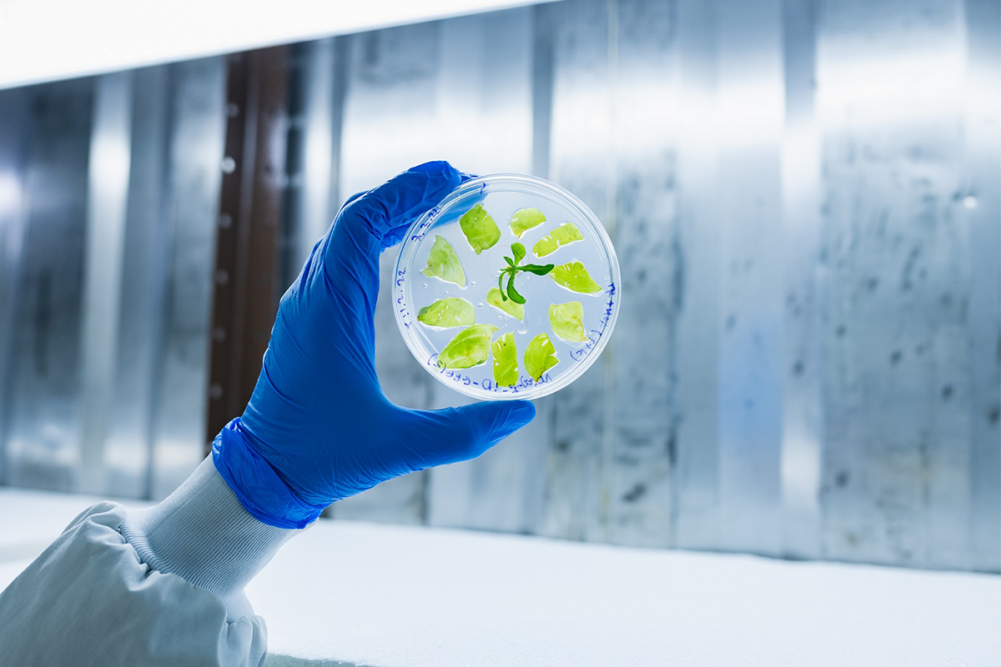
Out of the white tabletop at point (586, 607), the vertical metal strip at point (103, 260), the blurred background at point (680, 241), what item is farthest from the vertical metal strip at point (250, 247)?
the white tabletop at point (586, 607)

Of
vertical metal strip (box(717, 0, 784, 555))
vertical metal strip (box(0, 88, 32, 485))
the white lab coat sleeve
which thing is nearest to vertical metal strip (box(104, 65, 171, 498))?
vertical metal strip (box(0, 88, 32, 485))

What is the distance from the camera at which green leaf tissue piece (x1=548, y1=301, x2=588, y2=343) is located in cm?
93

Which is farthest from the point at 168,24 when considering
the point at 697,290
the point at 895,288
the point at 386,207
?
the point at 895,288

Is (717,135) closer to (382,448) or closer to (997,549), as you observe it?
(997,549)

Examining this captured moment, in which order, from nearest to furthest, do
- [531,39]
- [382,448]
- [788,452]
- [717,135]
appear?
[382,448] < [788,452] < [717,135] < [531,39]

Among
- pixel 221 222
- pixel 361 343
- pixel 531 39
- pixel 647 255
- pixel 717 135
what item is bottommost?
pixel 361 343

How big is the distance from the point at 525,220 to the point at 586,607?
652 millimetres

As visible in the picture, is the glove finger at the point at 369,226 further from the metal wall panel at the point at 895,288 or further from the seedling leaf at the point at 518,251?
the metal wall panel at the point at 895,288

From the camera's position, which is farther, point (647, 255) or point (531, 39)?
point (531, 39)

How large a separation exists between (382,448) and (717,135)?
127 cm

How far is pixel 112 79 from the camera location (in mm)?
2277

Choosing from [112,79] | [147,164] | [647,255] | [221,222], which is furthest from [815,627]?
[112,79]

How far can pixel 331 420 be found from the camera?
2.70ft

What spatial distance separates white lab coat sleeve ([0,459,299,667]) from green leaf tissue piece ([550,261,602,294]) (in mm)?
496
